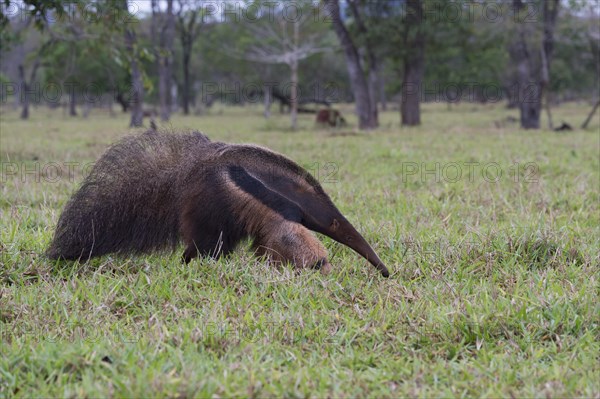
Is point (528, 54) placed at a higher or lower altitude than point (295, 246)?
higher

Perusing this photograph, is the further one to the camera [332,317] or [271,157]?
[271,157]

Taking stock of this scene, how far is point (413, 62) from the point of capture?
64.7ft

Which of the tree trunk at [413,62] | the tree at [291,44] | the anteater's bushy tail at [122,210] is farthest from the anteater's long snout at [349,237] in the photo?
the tree trunk at [413,62]

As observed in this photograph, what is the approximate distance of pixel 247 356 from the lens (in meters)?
2.52

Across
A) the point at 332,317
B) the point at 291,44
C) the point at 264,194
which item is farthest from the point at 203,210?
the point at 291,44

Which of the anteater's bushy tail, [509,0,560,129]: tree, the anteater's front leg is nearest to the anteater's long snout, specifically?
the anteater's front leg

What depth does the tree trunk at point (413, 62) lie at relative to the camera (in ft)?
59.8

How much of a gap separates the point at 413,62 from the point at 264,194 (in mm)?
17123

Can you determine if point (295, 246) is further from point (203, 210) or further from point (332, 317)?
point (332, 317)

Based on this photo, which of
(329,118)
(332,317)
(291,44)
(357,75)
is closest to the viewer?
(332,317)

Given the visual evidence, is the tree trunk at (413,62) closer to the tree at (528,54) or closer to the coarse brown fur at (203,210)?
the tree at (528,54)

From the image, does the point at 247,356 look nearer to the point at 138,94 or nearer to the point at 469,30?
the point at 138,94

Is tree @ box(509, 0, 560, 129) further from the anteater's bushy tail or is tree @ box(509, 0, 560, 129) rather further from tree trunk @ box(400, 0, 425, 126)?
the anteater's bushy tail

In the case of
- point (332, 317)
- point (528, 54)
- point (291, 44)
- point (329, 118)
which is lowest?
point (332, 317)
